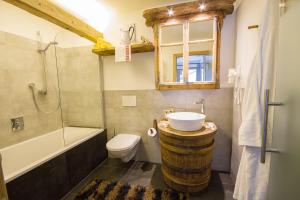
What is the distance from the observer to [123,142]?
6.80ft

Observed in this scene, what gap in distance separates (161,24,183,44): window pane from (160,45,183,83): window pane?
10 cm

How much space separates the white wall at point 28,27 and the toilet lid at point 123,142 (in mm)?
1626

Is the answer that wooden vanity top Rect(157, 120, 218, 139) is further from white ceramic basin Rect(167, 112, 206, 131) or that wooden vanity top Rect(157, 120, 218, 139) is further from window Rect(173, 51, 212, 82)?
window Rect(173, 51, 212, 82)

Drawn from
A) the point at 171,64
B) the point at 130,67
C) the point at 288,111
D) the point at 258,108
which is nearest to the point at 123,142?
the point at 130,67

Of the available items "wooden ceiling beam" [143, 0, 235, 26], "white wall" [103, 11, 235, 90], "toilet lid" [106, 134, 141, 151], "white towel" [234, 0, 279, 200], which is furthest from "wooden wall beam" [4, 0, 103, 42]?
"white towel" [234, 0, 279, 200]

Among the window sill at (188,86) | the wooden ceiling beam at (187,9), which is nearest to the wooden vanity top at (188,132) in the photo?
the window sill at (188,86)

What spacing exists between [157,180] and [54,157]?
1277 millimetres

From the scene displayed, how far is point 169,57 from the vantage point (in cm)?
213

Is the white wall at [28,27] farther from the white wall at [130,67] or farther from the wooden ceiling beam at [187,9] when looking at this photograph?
the wooden ceiling beam at [187,9]

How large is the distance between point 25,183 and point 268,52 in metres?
2.09

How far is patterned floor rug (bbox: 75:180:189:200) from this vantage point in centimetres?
163

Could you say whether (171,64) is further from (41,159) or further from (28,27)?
(28,27)

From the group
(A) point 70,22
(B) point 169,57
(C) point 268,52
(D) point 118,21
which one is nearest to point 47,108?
(A) point 70,22

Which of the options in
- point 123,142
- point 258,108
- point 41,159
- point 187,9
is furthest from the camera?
point 123,142
